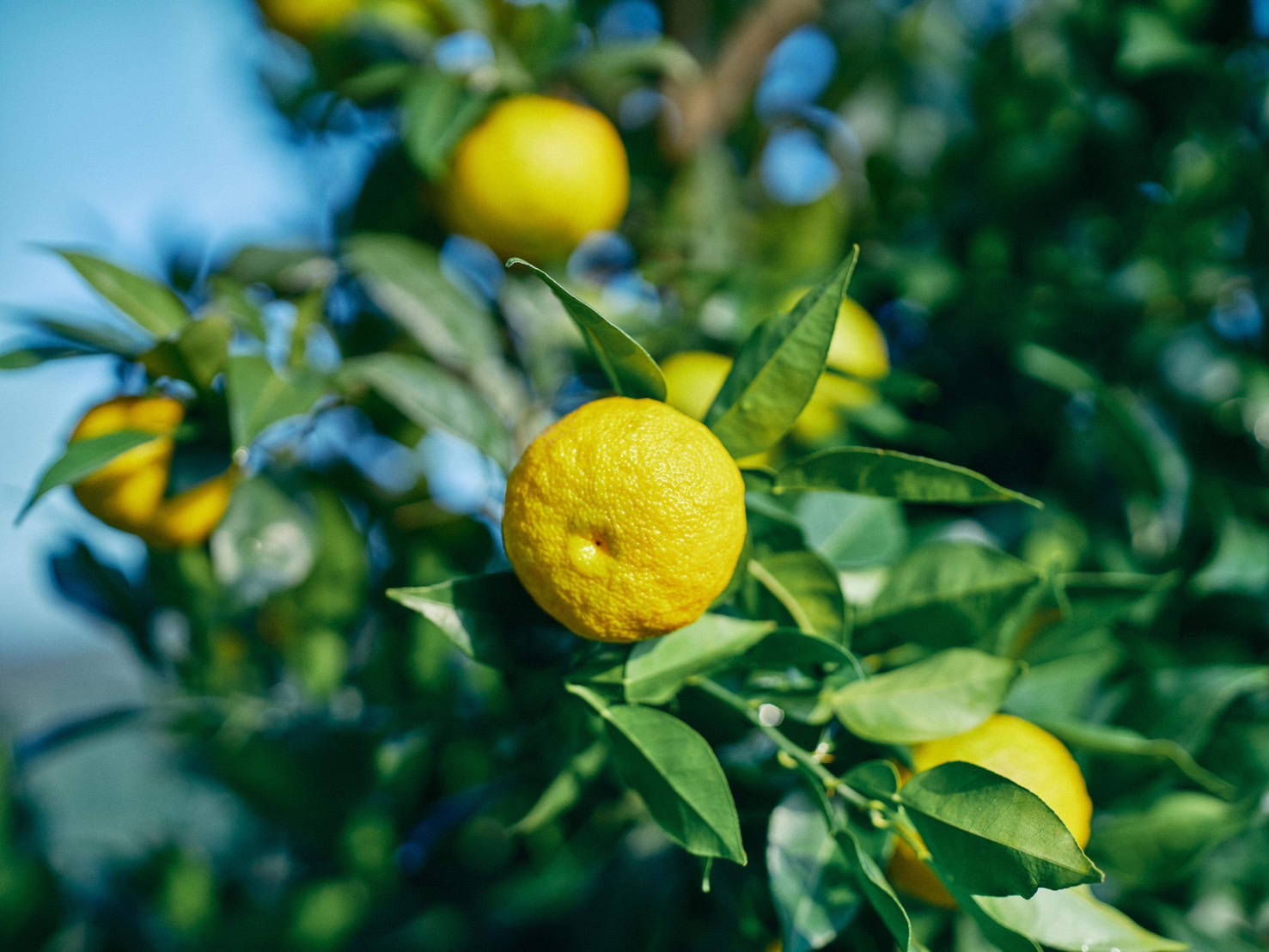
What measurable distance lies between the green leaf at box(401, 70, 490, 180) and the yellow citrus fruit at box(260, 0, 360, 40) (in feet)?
0.87

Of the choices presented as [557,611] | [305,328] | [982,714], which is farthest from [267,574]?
[982,714]

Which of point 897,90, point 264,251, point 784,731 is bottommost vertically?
point 784,731

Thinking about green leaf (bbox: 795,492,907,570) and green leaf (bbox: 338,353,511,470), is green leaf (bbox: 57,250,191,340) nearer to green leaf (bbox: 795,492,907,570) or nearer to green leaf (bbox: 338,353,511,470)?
green leaf (bbox: 338,353,511,470)

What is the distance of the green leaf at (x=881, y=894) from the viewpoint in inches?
22.4

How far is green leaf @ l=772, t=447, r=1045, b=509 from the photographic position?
628 millimetres

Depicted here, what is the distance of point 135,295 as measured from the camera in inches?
34.8

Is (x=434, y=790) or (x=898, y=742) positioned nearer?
(x=898, y=742)

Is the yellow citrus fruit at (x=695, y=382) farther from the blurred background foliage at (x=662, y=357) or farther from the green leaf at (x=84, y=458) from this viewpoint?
the green leaf at (x=84, y=458)

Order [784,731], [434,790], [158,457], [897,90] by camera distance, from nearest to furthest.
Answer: [784,731], [158,457], [434,790], [897,90]

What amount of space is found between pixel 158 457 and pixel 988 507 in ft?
3.34

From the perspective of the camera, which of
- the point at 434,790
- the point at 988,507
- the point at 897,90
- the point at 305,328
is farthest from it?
the point at 897,90

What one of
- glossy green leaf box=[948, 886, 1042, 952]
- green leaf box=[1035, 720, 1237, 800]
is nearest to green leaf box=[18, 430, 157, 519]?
glossy green leaf box=[948, 886, 1042, 952]

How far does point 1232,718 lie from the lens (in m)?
0.93

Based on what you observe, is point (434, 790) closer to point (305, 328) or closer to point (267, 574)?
point (267, 574)
